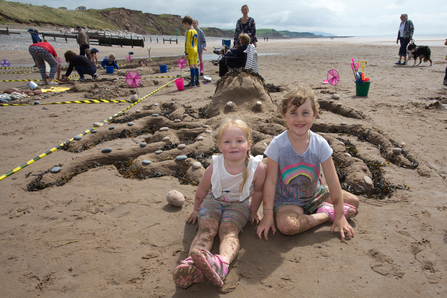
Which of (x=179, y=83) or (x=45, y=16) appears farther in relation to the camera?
(x=45, y=16)

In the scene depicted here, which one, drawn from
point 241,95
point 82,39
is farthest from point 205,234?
point 82,39

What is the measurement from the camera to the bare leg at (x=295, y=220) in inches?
89.7

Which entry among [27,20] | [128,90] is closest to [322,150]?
[128,90]

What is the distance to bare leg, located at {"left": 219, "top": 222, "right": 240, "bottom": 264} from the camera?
6.48 feet

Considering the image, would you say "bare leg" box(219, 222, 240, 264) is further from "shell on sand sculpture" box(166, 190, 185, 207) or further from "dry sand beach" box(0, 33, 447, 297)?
"shell on sand sculpture" box(166, 190, 185, 207)

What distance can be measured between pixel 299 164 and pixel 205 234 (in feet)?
3.33

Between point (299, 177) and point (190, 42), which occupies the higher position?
point (190, 42)

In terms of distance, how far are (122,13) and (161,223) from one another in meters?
115

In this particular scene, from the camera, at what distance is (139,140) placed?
4.92 meters

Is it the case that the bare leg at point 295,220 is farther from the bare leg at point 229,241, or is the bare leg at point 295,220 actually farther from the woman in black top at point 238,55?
the woman in black top at point 238,55

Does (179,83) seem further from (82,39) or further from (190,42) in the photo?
(82,39)

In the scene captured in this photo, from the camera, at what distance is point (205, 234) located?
2.19 meters

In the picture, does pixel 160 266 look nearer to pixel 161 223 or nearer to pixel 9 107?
pixel 161 223

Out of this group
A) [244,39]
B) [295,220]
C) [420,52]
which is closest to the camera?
[295,220]
